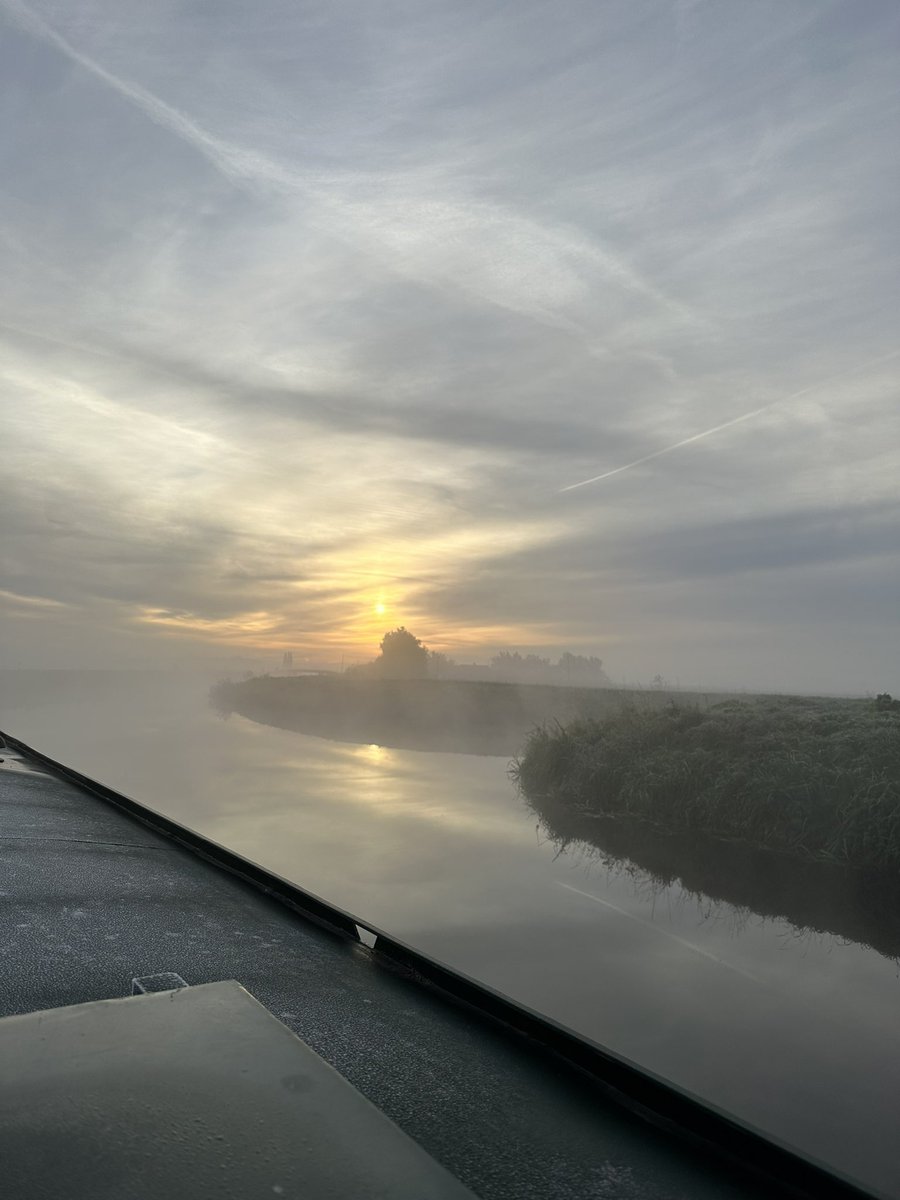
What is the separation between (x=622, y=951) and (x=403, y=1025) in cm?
718

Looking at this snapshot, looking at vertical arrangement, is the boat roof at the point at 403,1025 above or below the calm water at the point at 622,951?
above

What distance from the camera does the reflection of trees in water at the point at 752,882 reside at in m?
10.8

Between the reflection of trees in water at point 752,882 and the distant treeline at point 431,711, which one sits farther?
the distant treeline at point 431,711

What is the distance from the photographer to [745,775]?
15.8 meters

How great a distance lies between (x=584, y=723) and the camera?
23641 millimetres

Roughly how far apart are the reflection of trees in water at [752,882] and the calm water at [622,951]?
255mm

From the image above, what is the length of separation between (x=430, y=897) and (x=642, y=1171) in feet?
32.4

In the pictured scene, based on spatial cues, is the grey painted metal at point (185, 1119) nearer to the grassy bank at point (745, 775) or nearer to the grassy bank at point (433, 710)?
the grassy bank at point (745, 775)

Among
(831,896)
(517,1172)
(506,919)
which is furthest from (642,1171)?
(831,896)

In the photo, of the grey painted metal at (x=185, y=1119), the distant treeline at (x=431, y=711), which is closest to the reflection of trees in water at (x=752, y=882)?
the grey painted metal at (x=185, y=1119)

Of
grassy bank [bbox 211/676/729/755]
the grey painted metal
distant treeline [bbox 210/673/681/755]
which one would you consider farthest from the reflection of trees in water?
grassy bank [bbox 211/676/729/755]

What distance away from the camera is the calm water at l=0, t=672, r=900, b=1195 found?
596cm

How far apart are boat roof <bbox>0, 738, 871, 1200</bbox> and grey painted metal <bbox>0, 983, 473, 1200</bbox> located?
461mm

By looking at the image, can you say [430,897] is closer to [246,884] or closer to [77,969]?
[246,884]
